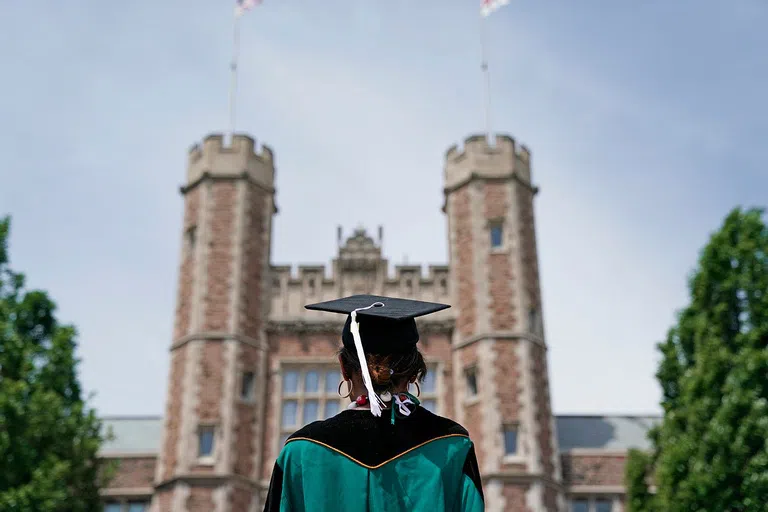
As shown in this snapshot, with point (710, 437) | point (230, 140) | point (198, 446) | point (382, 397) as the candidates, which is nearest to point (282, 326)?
point (198, 446)

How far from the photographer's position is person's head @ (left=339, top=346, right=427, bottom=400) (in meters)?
3.25

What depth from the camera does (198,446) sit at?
680 inches

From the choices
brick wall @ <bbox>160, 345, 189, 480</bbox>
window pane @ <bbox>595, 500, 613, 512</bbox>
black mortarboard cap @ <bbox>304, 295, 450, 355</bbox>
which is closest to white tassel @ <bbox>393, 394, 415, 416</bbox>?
black mortarboard cap @ <bbox>304, 295, 450, 355</bbox>

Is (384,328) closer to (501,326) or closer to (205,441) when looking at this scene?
(205,441)

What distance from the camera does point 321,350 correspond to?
18797 millimetres

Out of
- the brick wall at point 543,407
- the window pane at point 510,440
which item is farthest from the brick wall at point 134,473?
the brick wall at point 543,407

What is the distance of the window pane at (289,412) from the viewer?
18094 millimetres

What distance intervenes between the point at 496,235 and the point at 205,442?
727cm

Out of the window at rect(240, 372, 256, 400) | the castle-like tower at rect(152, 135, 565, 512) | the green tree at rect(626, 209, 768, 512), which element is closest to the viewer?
the green tree at rect(626, 209, 768, 512)

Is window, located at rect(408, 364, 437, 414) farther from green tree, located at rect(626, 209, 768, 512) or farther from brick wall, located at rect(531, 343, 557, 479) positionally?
green tree, located at rect(626, 209, 768, 512)

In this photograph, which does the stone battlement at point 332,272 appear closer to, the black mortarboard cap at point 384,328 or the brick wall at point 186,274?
the brick wall at point 186,274

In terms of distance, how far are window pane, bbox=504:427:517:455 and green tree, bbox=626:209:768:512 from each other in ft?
7.24

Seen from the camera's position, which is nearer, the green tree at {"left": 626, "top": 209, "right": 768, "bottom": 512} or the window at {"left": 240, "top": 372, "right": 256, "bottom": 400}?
the green tree at {"left": 626, "top": 209, "right": 768, "bottom": 512}

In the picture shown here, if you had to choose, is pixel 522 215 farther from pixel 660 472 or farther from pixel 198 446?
pixel 198 446
